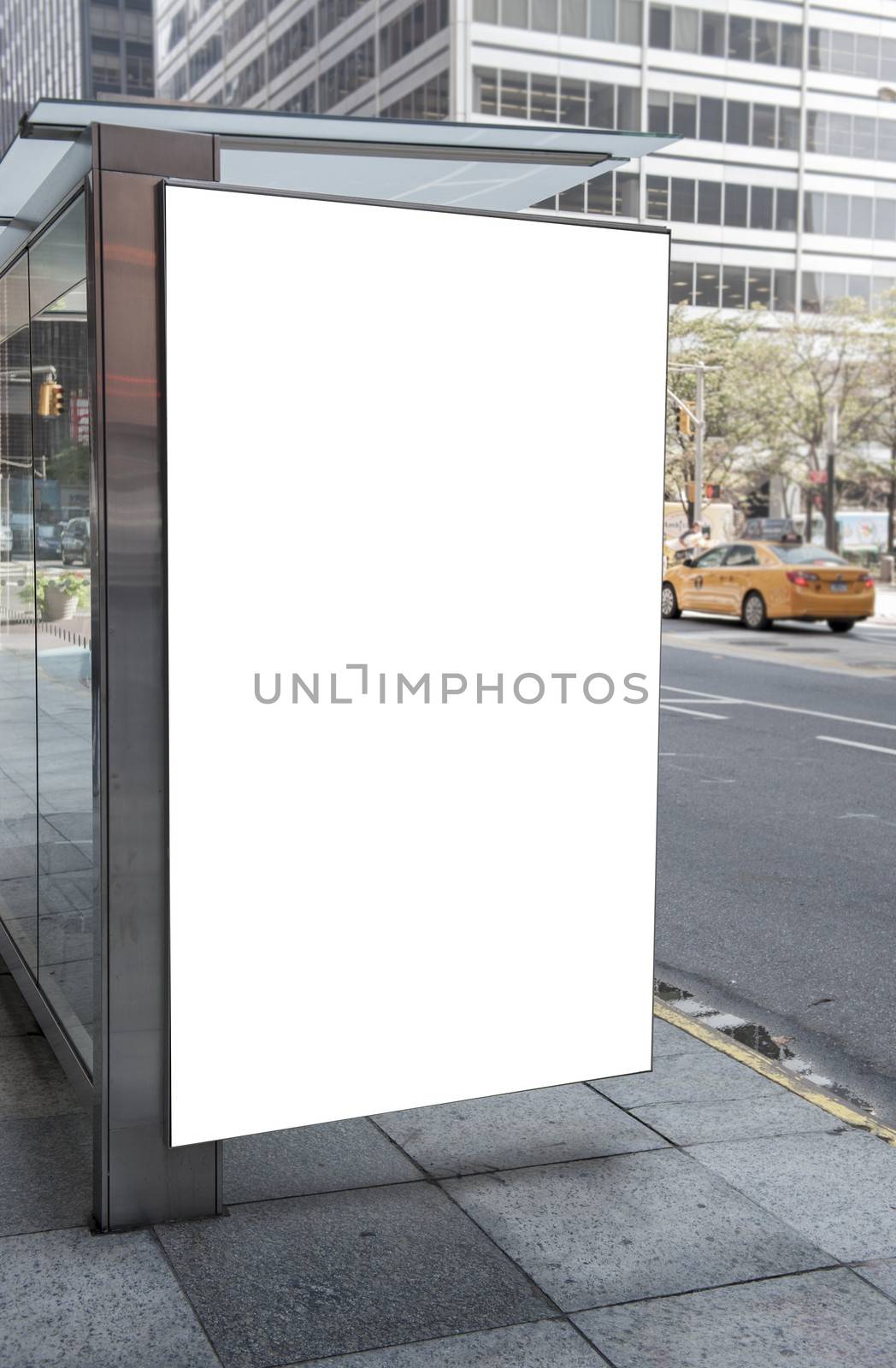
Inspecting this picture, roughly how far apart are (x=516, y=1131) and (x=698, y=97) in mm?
68125

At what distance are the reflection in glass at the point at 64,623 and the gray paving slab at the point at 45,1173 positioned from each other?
0.88 ft

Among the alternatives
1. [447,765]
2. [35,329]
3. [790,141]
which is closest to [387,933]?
[447,765]

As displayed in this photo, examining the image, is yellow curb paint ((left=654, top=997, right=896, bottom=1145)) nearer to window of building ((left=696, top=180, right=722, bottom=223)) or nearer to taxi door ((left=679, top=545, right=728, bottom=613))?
taxi door ((left=679, top=545, right=728, bottom=613))

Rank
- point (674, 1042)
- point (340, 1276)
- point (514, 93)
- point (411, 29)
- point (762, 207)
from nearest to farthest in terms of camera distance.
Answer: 1. point (340, 1276)
2. point (674, 1042)
3. point (514, 93)
4. point (411, 29)
5. point (762, 207)

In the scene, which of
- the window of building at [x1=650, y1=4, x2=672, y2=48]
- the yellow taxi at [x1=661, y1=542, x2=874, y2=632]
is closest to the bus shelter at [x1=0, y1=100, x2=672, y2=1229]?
the yellow taxi at [x1=661, y1=542, x2=874, y2=632]

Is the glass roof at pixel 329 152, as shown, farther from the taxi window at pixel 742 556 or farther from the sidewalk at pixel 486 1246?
the taxi window at pixel 742 556

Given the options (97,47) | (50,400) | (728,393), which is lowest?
(50,400)

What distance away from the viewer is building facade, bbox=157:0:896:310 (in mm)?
59625

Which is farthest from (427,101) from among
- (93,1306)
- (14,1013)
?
(93,1306)

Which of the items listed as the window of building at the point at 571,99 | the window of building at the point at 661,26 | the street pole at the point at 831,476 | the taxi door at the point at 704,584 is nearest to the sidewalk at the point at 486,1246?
the taxi door at the point at 704,584

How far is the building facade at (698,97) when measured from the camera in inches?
2347

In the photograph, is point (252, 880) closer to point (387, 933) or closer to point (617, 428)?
point (387, 933)

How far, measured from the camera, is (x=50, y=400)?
4176mm

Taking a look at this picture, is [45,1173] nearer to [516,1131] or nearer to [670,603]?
[516,1131]
